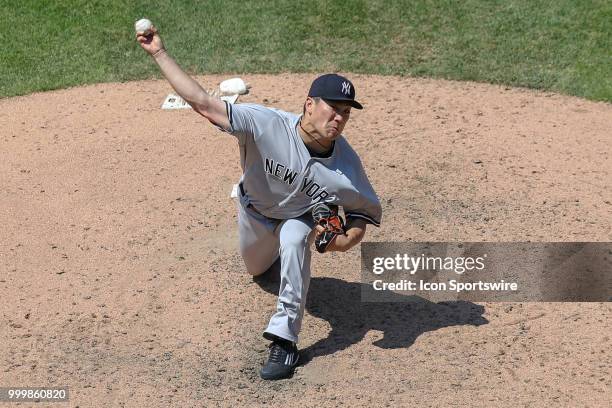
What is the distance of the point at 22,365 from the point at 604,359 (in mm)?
3339

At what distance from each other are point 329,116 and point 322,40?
5097 millimetres

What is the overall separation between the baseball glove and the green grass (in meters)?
4.59

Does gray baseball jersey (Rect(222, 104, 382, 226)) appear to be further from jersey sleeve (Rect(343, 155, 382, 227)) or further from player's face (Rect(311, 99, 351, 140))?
player's face (Rect(311, 99, 351, 140))

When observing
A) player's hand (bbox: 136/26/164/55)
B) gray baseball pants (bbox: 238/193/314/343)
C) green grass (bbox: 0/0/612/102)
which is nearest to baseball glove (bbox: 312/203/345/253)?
gray baseball pants (bbox: 238/193/314/343)

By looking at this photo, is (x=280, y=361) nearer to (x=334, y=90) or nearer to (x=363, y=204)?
(x=363, y=204)

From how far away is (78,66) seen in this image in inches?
406

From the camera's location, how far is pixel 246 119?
5750 mm

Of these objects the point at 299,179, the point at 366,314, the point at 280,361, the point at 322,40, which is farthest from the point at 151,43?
the point at 322,40

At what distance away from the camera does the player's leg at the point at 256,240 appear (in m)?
6.28

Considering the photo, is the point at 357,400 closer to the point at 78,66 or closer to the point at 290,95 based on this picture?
the point at 290,95

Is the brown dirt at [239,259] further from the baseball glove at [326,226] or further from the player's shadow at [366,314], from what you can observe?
the baseball glove at [326,226]

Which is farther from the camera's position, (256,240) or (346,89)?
(256,240)

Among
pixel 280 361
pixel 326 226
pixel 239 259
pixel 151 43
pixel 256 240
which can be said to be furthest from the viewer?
pixel 239 259

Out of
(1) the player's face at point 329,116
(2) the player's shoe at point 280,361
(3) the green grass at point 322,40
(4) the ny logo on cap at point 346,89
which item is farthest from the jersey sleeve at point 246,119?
(3) the green grass at point 322,40
